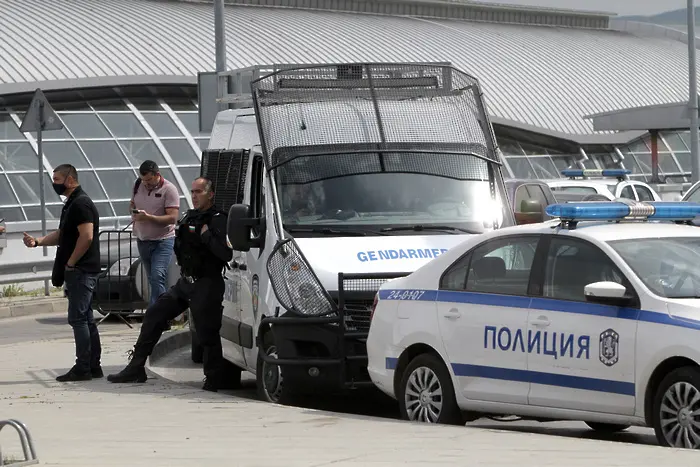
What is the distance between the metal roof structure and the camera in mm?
35031

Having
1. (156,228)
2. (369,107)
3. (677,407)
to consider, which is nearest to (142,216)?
(156,228)

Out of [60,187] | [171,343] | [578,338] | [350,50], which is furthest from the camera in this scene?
[350,50]

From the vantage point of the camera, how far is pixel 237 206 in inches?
472

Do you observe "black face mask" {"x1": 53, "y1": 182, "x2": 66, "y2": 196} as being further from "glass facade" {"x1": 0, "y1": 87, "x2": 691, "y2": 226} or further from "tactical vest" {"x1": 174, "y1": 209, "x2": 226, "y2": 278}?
"glass facade" {"x1": 0, "y1": 87, "x2": 691, "y2": 226}

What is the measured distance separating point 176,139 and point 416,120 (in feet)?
70.4

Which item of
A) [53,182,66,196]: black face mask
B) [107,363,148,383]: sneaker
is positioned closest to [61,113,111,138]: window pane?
[53,182,66,196]: black face mask

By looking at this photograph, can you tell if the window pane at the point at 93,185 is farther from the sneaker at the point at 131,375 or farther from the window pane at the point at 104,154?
the sneaker at the point at 131,375

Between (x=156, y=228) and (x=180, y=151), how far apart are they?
18.3 meters

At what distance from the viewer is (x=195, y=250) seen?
12.6m

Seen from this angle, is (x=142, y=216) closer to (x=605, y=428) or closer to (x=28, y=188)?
(x=605, y=428)

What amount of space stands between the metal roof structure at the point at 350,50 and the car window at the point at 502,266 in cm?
2336

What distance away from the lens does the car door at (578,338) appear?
903 cm

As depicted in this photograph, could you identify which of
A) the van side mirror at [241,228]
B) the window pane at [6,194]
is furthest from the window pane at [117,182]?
the van side mirror at [241,228]

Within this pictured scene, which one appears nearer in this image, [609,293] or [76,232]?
[609,293]
